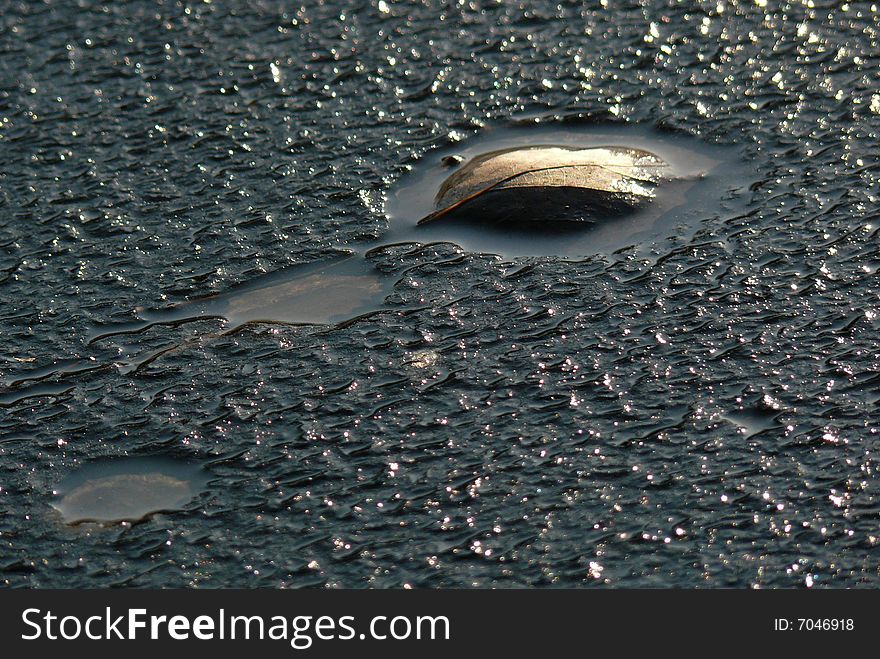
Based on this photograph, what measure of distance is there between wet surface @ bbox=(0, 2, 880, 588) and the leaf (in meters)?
0.08

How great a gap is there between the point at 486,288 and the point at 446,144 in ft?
2.12

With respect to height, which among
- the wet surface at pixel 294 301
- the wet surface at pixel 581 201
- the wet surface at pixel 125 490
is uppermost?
the wet surface at pixel 581 201

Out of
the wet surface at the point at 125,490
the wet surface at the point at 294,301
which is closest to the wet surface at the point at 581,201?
the wet surface at the point at 294,301

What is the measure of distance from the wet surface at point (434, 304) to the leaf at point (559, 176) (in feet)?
0.25

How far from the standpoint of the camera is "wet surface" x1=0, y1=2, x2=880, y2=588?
207 cm

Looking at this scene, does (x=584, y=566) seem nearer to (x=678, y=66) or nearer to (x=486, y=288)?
(x=486, y=288)

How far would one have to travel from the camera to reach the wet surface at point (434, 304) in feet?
6.78

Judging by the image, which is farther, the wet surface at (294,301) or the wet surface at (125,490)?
the wet surface at (294,301)

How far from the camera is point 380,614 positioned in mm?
1942

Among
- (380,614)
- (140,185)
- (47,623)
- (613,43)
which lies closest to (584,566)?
(380,614)

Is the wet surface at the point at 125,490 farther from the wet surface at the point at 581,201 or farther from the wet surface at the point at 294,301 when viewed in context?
the wet surface at the point at 581,201

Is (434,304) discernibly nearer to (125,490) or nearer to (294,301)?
(294,301)

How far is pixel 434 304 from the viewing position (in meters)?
2.62

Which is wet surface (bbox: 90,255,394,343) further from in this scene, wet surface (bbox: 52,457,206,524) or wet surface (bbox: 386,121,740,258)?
wet surface (bbox: 52,457,206,524)
